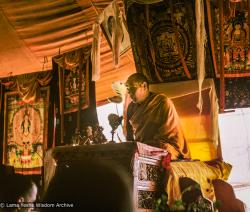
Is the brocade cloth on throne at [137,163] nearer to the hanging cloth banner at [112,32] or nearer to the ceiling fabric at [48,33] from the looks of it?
the hanging cloth banner at [112,32]

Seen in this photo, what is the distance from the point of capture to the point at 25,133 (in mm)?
9086

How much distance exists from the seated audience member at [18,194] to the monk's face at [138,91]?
7.26 ft

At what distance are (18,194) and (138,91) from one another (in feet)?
8.03

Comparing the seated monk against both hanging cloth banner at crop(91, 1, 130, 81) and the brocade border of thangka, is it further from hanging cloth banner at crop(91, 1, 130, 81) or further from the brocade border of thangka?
hanging cloth banner at crop(91, 1, 130, 81)

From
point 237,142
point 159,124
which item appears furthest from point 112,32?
point 237,142

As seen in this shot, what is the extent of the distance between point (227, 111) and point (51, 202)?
10.4ft

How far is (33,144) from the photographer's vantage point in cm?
894

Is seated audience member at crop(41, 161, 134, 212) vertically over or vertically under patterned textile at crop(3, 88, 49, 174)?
under

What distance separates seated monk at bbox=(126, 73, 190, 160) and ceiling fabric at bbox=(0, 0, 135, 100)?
38.8 inches

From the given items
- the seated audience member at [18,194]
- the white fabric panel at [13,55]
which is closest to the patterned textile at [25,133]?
the white fabric panel at [13,55]

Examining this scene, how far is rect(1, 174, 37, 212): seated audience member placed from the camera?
18.1 feet

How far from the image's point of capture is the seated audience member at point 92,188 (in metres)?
4.27

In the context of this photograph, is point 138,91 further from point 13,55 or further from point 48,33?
point 13,55

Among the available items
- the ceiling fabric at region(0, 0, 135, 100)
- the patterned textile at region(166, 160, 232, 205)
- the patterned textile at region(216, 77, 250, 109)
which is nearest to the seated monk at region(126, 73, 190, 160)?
the patterned textile at region(166, 160, 232, 205)
